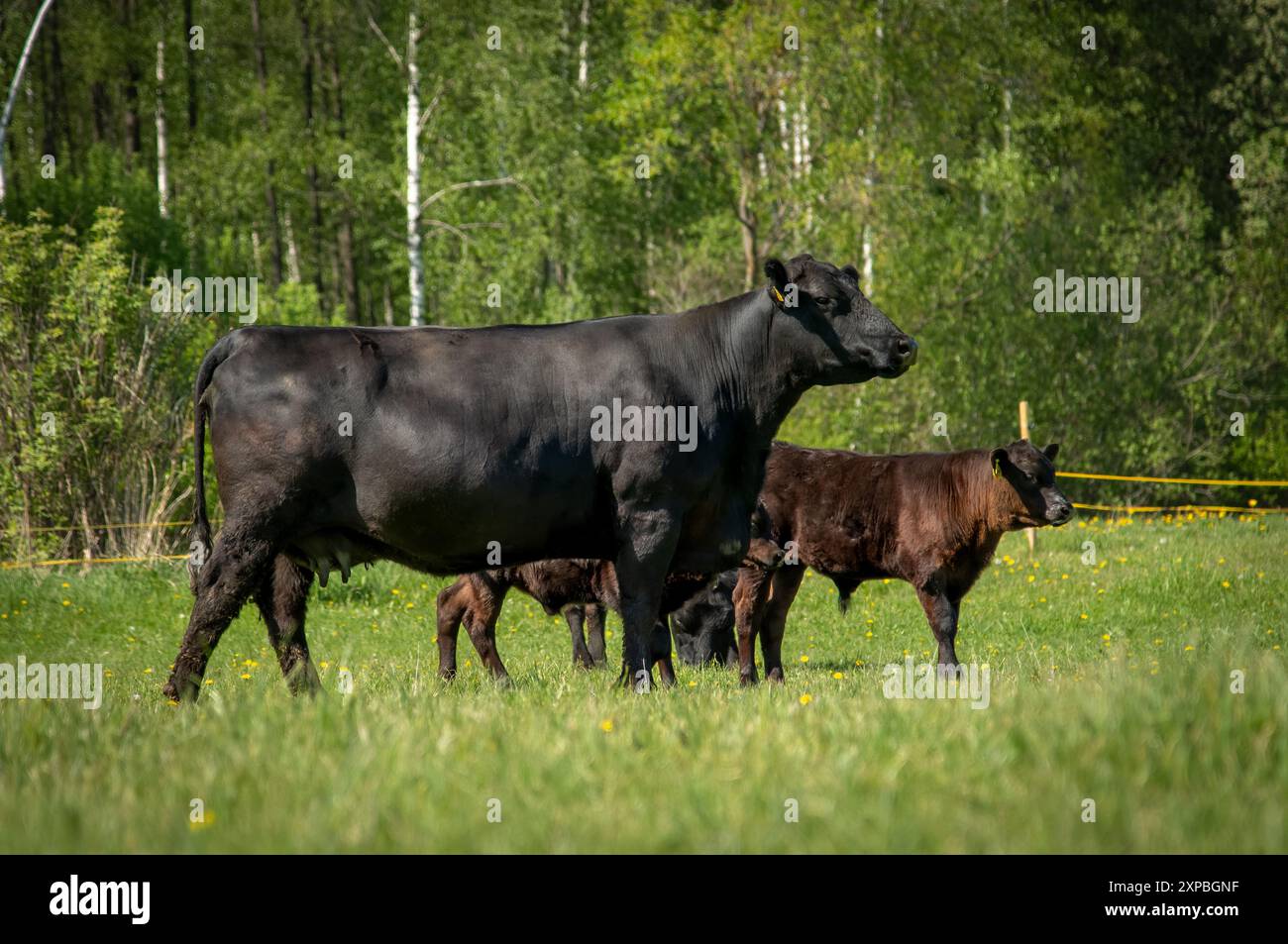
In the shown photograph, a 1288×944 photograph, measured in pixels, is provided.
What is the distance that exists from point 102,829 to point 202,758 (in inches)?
30.1

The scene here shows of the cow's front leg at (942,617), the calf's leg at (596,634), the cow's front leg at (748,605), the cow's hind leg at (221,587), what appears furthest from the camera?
the calf's leg at (596,634)

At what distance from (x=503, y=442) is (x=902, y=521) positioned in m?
4.76

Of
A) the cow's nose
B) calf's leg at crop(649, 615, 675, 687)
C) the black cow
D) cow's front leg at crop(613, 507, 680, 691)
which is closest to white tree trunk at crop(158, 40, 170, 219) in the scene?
calf's leg at crop(649, 615, 675, 687)

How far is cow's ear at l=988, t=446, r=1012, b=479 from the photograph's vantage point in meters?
10.7

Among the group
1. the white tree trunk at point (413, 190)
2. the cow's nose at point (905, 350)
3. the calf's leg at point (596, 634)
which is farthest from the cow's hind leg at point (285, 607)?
the white tree trunk at point (413, 190)

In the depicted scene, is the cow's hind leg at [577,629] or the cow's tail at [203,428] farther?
the cow's hind leg at [577,629]

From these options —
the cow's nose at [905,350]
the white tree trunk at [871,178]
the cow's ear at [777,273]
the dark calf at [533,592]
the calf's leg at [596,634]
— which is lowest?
the calf's leg at [596,634]

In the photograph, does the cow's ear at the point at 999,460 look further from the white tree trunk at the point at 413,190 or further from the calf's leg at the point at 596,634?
the white tree trunk at the point at 413,190

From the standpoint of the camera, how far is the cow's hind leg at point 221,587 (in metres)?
6.84

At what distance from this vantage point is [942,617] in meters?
10.5

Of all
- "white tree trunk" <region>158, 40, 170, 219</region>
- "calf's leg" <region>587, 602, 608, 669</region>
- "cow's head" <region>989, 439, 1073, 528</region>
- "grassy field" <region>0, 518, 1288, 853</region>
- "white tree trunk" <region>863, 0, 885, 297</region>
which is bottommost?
"calf's leg" <region>587, 602, 608, 669</region>

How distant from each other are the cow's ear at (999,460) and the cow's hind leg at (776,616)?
172cm

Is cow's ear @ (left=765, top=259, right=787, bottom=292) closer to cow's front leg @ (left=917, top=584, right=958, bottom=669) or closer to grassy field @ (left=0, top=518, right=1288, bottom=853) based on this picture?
grassy field @ (left=0, top=518, right=1288, bottom=853)
